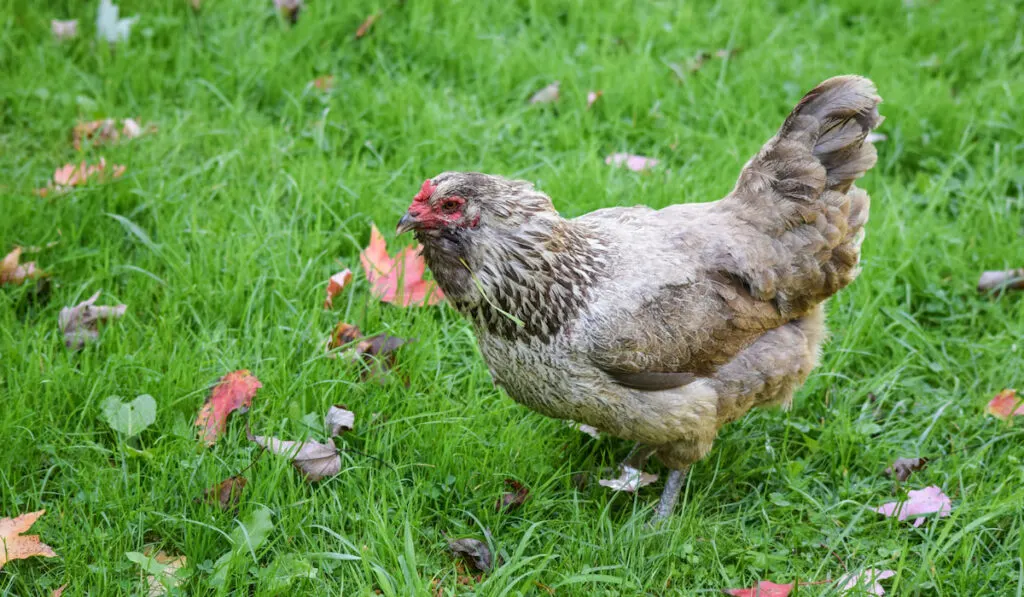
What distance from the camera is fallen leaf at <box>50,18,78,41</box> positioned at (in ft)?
17.5

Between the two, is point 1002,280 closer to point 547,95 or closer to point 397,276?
point 547,95

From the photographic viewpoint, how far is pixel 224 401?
3541mm

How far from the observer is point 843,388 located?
4.03 metres

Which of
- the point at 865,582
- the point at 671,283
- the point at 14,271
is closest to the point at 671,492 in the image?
the point at 865,582

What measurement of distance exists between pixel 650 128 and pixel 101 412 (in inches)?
127

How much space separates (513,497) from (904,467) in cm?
157

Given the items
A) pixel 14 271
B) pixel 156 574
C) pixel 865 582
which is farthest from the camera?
pixel 14 271

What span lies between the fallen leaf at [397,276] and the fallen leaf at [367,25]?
1829 millimetres

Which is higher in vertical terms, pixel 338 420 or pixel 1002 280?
pixel 1002 280

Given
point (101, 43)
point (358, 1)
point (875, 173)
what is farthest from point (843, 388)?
point (101, 43)

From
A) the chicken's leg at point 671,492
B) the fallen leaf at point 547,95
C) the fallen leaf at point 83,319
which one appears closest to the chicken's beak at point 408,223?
the chicken's leg at point 671,492

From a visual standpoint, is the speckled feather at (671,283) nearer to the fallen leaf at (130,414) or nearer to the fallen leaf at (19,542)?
the fallen leaf at (130,414)

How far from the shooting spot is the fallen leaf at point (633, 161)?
4.91 meters

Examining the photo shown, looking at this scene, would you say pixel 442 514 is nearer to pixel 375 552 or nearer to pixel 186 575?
pixel 375 552
